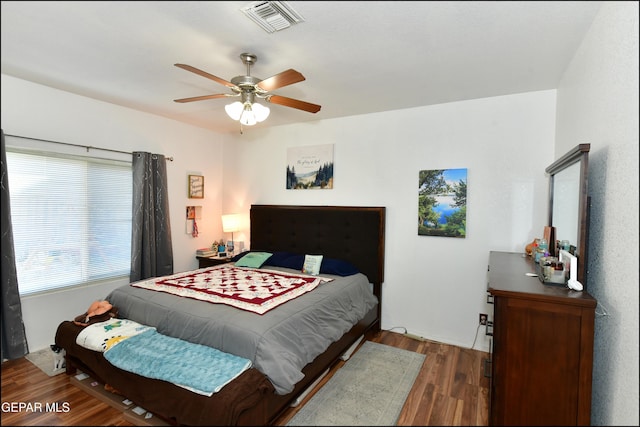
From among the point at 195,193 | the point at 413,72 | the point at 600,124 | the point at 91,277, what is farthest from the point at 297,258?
the point at 600,124

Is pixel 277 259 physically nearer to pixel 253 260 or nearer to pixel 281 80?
pixel 253 260

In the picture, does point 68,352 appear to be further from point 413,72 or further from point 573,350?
point 413,72

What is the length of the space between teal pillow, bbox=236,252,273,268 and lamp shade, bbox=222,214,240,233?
74cm

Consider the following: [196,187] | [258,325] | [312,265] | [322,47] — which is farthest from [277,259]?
[322,47]

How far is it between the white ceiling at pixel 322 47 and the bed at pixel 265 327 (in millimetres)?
1098

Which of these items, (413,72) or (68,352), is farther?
(413,72)

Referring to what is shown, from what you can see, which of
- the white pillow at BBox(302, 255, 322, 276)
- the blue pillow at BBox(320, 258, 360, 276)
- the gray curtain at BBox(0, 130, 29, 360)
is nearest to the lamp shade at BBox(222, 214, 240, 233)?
the white pillow at BBox(302, 255, 322, 276)

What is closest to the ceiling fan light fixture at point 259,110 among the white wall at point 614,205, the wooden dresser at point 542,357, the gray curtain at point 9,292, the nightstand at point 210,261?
the gray curtain at point 9,292

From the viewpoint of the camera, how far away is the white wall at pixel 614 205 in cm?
117

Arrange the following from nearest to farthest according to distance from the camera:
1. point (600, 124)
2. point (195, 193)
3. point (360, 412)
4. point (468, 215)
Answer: point (360, 412) < point (600, 124) < point (468, 215) < point (195, 193)

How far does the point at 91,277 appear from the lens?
1.10 meters

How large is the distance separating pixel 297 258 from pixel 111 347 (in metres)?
2.08

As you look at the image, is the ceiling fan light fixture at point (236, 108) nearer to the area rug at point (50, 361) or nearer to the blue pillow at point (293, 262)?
the area rug at point (50, 361)

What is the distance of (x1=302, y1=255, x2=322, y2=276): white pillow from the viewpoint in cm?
311
